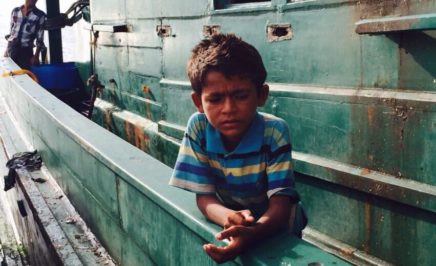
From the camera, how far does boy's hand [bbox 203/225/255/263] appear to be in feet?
5.25

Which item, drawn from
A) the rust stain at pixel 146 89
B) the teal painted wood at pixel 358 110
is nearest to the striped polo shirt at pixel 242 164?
the teal painted wood at pixel 358 110

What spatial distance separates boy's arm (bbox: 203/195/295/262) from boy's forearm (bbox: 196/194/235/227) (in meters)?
0.15

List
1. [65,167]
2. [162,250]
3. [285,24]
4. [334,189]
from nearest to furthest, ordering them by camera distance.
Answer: [162,250]
[334,189]
[285,24]
[65,167]

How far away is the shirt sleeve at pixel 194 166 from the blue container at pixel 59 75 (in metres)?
7.38

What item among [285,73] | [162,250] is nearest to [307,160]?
[285,73]

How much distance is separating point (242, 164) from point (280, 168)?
15 centimetres

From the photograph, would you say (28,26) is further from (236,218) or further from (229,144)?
(236,218)

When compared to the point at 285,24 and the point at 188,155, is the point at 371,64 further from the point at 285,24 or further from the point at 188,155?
the point at 188,155

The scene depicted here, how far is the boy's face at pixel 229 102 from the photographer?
68.6 inches

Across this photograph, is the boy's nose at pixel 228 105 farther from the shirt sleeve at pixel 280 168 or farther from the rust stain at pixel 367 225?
the rust stain at pixel 367 225

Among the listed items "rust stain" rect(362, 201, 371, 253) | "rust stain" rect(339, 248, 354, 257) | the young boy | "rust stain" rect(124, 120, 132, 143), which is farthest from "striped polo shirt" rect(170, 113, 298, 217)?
"rust stain" rect(124, 120, 132, 143)

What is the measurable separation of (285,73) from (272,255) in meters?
1.96

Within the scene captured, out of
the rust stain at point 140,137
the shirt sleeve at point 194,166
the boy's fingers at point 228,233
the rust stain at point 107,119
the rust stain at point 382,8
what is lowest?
the rust stain at point 140,137

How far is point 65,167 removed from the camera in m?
4.14
